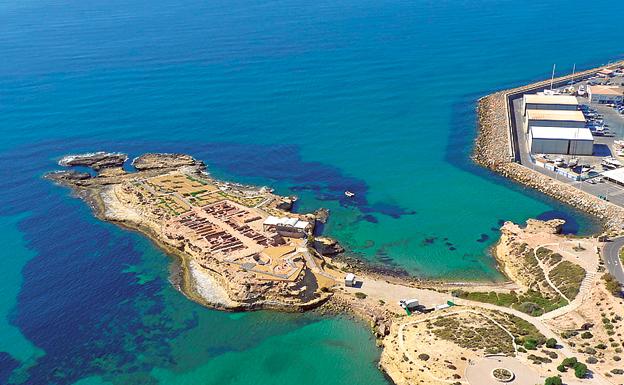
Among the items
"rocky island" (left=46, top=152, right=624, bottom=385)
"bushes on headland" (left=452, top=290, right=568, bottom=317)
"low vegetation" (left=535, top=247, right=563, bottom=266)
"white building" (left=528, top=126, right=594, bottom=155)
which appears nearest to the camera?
"rocky island" (left=46, top=152, right=624, bottom=385)

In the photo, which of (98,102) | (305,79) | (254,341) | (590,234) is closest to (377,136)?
(305,79)

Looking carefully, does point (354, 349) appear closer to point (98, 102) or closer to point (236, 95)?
point (236, 95)

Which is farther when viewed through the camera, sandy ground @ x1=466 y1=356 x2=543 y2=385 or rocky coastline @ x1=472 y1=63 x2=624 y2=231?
rocky coastline @ x1=472 y1=63 x2=624 y2=231

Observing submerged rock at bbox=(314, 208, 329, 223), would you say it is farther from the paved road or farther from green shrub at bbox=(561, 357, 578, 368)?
green shrub at bbox=(561, 357, 578, 368)

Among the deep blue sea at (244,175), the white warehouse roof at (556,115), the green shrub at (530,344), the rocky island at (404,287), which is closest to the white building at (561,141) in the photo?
the white warehouse roof at (556,115)

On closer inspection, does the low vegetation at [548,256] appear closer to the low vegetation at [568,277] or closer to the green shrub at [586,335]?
the low vegetation at [568,277]

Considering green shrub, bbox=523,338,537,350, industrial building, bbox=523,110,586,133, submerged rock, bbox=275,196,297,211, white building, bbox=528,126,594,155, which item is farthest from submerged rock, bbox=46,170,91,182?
industrial building, bbox=523,110,586,133

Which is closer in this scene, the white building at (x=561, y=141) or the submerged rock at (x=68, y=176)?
the white building at (x=561, y=141)
